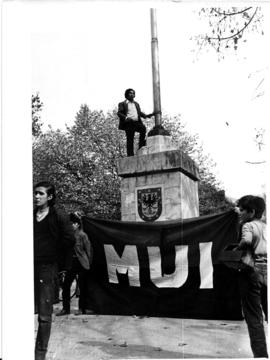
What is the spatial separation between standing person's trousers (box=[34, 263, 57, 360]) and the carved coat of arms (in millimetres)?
1646

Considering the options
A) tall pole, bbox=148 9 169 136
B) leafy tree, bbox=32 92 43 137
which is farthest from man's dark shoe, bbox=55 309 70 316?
tall pole, bbox=148 9 169 136

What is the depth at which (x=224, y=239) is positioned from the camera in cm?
479

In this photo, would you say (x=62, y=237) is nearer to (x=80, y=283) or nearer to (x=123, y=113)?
(x=80, y=283)

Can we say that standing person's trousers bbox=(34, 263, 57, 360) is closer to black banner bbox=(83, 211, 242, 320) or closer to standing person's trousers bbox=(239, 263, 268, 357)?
black banner bbox=(83, 211, 242, 320)

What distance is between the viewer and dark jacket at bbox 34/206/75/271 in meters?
4.18

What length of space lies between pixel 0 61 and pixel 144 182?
228 centimetres

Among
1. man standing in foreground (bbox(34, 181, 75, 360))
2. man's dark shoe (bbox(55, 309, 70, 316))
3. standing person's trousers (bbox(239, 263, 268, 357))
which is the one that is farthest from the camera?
man's dark shoe (bbox(55, 309, 70, 316))

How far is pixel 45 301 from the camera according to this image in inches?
160

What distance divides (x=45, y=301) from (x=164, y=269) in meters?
1.41

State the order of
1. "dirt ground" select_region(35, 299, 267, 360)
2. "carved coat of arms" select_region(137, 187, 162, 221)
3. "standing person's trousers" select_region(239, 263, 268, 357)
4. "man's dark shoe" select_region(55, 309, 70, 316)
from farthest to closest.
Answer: "carved coat of arms" select_region(137, 187, 162, 221) → "man's dark shoe" select_region(55, 309, 70, 316) → "dirt ground" select_region(35, 299, 267, 360) → "standing person's trousers" select_region(239, 263, 268, 357)

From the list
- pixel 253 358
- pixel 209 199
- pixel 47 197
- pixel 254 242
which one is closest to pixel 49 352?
pixel 47 197

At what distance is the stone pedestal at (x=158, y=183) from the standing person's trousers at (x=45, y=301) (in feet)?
5.40

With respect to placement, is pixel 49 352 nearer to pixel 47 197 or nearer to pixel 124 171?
pixel 47 197

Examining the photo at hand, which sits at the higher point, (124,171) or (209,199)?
(124,171)
